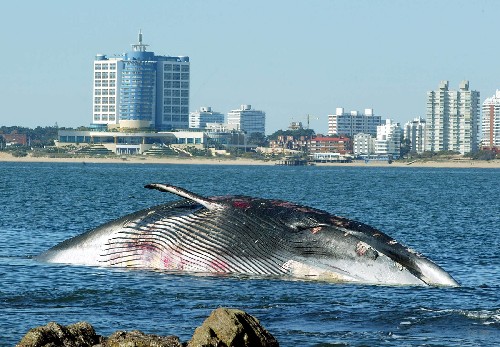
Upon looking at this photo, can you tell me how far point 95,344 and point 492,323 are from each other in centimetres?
881

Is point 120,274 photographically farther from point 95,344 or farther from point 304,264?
point 95,344

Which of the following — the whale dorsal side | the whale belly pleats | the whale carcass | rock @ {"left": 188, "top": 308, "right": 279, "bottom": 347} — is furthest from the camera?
the whale dorsal side

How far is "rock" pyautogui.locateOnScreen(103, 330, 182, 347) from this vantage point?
17.2 metres

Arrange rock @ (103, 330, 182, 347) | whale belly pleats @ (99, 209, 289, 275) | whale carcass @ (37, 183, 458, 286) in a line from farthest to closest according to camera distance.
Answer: whale belly pleats @ (99, 209, 289, 275) → whale carcass @ (37, 183, 458, 286) → rock @ (103, 330, 182, 347)

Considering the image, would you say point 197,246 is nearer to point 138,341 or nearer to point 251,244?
point 251,244

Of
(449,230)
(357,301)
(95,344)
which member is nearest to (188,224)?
(357,301)

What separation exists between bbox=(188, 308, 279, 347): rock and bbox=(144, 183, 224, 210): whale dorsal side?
30.7ft

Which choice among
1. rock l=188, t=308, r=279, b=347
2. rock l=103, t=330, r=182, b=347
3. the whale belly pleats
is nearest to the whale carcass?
the whale belly pleats

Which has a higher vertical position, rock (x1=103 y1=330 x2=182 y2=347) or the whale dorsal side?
the whale dorsal side

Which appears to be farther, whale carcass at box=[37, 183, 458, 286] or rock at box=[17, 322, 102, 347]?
whale carcass at box=[37, 183, 458, 286]

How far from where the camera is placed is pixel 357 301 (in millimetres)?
24734

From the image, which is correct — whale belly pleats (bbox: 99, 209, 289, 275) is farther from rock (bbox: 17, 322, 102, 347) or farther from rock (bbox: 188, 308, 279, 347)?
rock (bbox: 17, 322, 102, 347)

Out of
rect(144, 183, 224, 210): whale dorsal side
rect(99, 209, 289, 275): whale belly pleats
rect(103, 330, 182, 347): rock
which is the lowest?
rect(103, 330, 182, 347): rock

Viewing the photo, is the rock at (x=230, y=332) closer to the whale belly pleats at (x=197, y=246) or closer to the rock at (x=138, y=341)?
the rock at (x=138, y=341)
